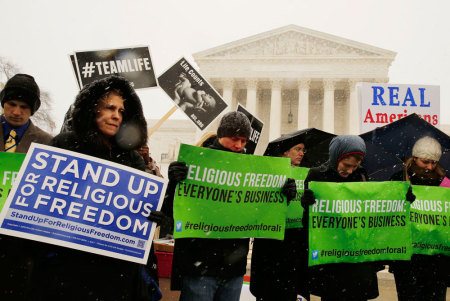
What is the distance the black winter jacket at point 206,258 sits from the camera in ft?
7.18

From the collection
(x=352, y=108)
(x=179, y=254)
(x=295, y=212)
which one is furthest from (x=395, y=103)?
(x=352, y=108)

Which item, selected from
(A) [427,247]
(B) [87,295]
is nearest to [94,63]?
(B) [87,295]

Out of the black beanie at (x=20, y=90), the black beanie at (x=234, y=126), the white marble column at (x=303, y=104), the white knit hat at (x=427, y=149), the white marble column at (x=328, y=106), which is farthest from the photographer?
the white marble column at (x=303, y=104)

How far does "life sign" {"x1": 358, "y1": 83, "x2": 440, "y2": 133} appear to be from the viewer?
207 inches

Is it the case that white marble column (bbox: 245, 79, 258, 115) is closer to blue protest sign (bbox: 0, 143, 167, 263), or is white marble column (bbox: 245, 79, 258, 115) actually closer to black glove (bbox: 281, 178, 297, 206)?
black glove (bbox: 281, 178, 297, 206)

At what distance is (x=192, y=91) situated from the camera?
486 centimetres

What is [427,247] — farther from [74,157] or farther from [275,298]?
[74,157]

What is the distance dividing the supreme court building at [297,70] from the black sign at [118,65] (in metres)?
30.5

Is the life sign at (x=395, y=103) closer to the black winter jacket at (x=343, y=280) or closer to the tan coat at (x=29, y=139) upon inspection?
the black winter jacket at (x=343, y=280)

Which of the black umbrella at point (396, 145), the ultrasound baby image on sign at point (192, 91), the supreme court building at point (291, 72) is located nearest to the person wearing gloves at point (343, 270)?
the black umbrella at point (396, 145)

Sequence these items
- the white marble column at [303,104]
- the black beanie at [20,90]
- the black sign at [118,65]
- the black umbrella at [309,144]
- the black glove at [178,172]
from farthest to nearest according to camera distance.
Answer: the white marble column at [303,104] < the black sign at [118,65] < the black umbrella at [309,144] < the black beanie at [20,90] < the black glove at [178,172]

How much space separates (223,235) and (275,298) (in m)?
0.73

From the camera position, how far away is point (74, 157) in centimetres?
179

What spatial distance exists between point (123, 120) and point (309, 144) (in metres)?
2.42
